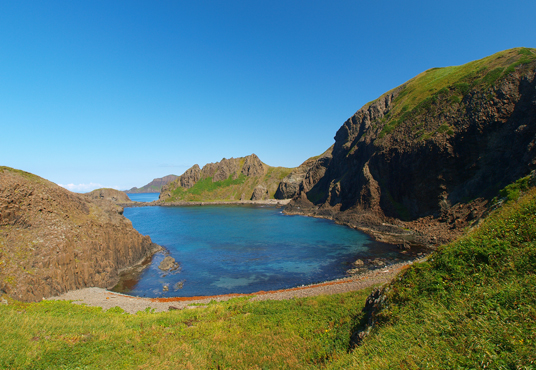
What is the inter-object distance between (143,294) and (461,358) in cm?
3498

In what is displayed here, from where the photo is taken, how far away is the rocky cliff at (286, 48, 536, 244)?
2084 inches

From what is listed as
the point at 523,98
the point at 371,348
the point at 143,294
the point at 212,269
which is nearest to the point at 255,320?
the point at 371,348

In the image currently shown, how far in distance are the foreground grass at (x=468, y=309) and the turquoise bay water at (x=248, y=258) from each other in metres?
24.7

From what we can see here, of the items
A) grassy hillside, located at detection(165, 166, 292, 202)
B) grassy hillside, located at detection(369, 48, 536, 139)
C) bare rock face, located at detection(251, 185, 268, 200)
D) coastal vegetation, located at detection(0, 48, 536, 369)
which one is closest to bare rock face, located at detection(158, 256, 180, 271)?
coastal vegetation, located at detection(0, 48, 536, 369)

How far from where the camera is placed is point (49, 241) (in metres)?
29.7

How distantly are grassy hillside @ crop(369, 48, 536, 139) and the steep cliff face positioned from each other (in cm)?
7715

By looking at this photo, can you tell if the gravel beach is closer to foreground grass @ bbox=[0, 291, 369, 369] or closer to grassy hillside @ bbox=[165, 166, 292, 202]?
foreground grass @ bbox=[0, 291, 369, 369]

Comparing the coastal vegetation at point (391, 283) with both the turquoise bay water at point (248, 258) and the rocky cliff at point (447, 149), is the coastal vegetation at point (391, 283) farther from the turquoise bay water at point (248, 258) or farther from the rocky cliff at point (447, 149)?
the turquoise bay water at point (248, 258)

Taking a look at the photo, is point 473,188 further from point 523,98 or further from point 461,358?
point 461,358

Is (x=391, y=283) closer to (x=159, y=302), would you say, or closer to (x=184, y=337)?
(x=184, y=337)

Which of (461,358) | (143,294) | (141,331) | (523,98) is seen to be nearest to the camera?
(461,358)

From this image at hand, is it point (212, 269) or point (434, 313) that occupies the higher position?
point (434, 313)

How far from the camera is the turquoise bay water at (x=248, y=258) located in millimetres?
35344

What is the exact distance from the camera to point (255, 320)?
18.1m
